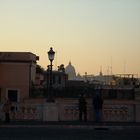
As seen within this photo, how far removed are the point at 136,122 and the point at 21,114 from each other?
6.88m

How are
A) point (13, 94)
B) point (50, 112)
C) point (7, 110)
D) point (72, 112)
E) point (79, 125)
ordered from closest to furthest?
1. point (79, 125)
2. point (7, 110)
3. point (50, 112)
4. point (72, 112)
5. point (13, 94)

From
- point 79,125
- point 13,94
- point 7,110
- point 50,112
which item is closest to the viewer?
point 79,125

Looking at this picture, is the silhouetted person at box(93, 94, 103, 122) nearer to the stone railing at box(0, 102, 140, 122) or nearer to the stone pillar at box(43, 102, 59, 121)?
the stone railing at box(0, 102, 140, 122)

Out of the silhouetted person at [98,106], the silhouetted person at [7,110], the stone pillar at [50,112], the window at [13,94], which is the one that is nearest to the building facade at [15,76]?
the window at [13,94]

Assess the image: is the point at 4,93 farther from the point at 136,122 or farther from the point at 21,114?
the point at 136,122

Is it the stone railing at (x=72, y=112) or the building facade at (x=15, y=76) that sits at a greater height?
the building facade at (x=15, y=76)

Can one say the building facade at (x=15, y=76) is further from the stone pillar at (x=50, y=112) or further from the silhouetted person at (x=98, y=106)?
the silhouetted person at (x=98, y=106)

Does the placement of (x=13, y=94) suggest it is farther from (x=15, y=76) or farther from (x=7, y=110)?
(x=7, y=110)

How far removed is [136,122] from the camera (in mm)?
34562

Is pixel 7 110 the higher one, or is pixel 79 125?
pixel 7 110

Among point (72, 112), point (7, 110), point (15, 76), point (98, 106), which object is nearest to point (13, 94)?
point (15, 76)

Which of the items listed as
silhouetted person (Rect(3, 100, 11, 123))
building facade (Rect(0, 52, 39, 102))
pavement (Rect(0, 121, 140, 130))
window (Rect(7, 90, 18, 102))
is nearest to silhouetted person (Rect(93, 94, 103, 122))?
Answer: pavement (Rect(0, 121, 140, 130))

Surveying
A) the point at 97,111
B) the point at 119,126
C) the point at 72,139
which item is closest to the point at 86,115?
the point at 97,111

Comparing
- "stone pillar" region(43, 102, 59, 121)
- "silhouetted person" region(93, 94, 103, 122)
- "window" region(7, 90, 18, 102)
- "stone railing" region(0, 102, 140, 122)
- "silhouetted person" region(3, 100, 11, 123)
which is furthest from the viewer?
"window" region(7, 90, 18, 102)
